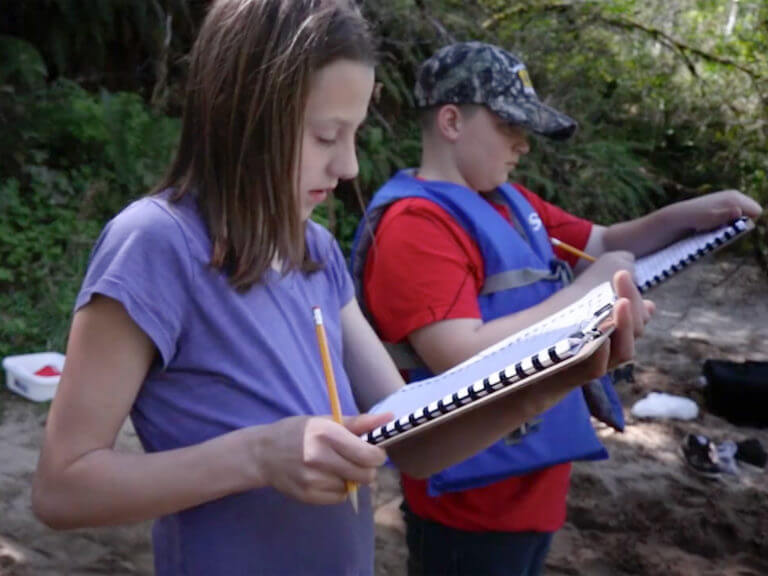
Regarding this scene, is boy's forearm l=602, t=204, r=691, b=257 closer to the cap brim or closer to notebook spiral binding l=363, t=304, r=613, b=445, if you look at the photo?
the cap brim

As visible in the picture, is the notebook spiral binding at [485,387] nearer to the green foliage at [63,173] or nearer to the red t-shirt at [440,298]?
the red t-shirt at [440,298]

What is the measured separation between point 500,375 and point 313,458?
0.29 m

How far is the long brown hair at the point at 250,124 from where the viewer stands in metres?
1.50

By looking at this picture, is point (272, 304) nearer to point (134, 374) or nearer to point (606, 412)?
point (134, 374)

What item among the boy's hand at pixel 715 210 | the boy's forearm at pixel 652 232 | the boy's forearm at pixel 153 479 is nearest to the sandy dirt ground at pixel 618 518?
the boy's forearm at pixel 652 232

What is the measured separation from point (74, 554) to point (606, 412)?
2420 mm

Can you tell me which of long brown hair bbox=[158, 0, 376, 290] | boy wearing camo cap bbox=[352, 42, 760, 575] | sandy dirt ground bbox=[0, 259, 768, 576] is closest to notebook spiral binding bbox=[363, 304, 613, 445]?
long brown hair bbox=[158, 0, 376, 290]

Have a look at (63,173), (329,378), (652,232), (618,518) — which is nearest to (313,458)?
(329,378)

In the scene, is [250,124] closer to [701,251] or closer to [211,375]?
[211,375]

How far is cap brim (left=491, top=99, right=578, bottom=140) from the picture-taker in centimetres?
247

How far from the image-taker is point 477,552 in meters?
2.30

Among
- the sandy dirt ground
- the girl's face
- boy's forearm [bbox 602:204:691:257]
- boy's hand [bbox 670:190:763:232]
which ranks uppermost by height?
the girl's face

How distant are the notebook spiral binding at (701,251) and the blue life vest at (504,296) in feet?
0.71

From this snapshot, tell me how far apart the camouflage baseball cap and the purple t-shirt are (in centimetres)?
109
